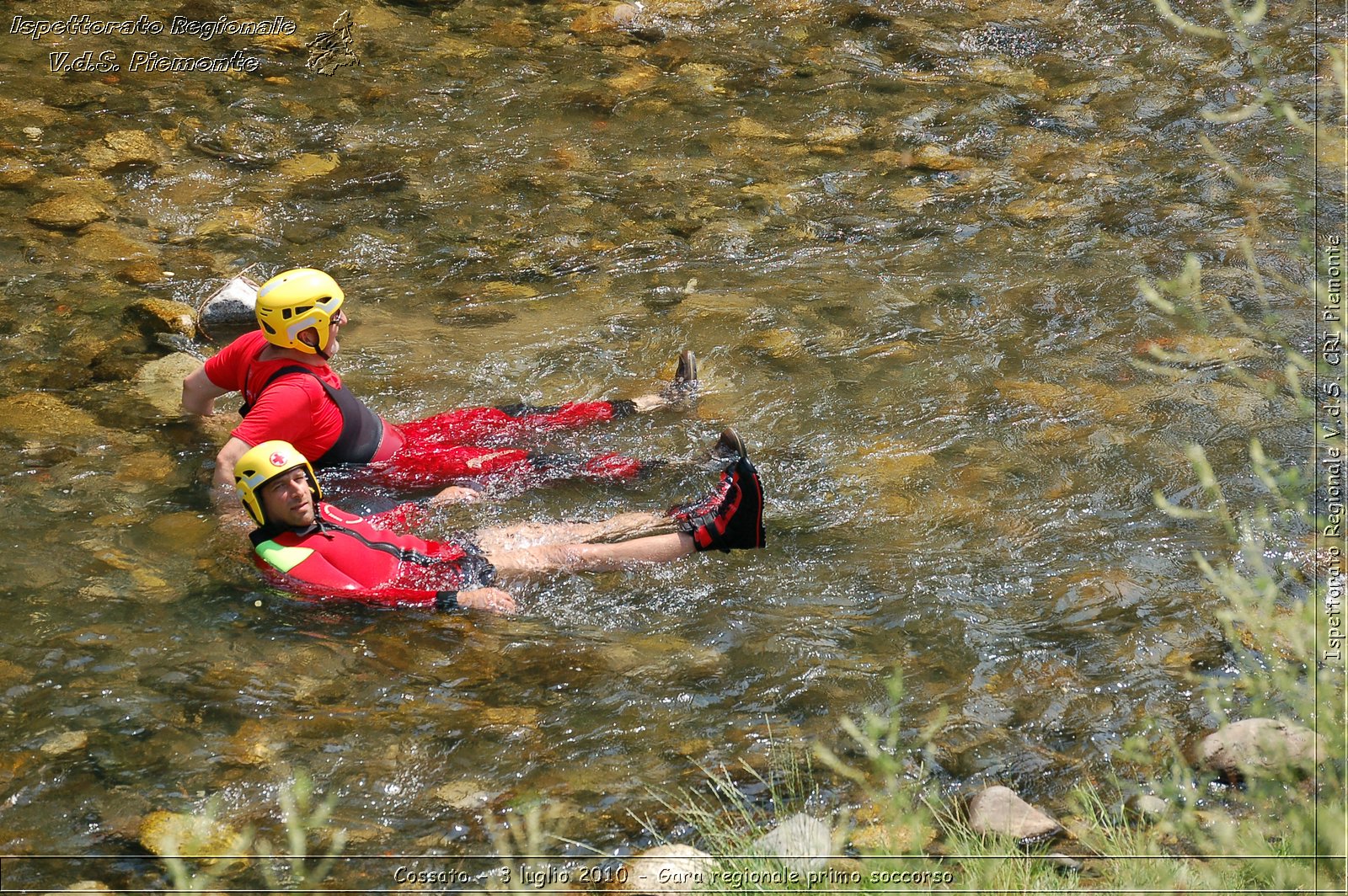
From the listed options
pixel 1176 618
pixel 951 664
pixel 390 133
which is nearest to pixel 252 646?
pixel 951 664

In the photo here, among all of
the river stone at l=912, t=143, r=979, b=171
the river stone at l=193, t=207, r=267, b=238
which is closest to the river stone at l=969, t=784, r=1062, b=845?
the river stone at l=912, t=143, r=979, b=171

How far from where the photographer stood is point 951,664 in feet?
16.1

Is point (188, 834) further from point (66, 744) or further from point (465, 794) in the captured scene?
point (465, 794)

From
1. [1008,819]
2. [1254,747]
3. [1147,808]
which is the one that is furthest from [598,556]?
[1254,747]

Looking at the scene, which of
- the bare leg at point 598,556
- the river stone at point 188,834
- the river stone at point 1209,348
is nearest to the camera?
the river stone at point 188,834

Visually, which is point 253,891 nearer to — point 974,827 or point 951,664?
point 974,827

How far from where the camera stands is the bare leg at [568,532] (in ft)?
18.9

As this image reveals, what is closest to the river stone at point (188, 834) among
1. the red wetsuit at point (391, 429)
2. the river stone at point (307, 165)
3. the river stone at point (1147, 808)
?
the red wetsuit at point (391, 429)

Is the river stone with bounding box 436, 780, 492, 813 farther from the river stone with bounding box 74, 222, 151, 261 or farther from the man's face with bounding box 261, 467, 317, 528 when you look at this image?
the river stone with bounding box 74, 222, 151, 261

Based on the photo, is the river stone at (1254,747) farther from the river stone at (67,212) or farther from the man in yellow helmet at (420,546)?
the river stone at (67,212)

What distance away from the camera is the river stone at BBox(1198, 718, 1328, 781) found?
12.5ft

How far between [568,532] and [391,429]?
4.23 feet

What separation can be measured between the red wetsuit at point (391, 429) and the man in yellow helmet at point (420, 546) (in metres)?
0.45

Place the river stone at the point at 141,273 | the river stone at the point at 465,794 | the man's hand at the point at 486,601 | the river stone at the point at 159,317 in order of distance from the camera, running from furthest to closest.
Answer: the river stone at the point at 141,273 → the river stone at the point at 159,317 → the man's hand at the point at 486,601 → the river stone at the point at 465,794
